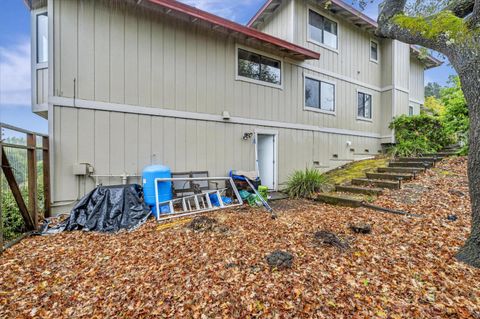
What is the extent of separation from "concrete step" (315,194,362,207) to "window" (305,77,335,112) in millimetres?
3838

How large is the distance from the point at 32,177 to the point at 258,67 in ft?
21.3

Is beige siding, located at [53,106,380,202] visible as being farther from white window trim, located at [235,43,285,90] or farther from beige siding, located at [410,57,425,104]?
beige siding, located at [410,57,425,104]

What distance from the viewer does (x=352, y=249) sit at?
3.29 meters

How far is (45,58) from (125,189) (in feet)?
12.2

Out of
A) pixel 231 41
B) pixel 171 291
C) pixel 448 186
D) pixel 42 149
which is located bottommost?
pixel 171 291

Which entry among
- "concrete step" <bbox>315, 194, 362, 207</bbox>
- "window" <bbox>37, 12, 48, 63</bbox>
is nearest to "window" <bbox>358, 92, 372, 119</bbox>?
"concrete step" <bbox>315, 194, 362, 207</bbox>

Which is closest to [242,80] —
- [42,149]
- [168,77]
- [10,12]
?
[168,77]

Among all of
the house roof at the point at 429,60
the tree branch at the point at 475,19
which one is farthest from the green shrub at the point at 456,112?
the tree branch at the point at 475,19

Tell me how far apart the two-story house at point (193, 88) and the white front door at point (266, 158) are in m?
0.04

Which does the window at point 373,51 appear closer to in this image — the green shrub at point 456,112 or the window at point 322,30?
the window at point 322,30

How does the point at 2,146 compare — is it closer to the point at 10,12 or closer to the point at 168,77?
the point at 168,77

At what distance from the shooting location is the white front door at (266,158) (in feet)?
25.9

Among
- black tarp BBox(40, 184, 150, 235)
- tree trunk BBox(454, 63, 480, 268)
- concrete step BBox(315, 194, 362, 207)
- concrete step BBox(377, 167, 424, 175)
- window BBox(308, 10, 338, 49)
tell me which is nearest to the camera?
tree trunk BBox(454, 63, 480, 268)

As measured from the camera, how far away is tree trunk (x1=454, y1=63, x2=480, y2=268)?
2.66 meters
